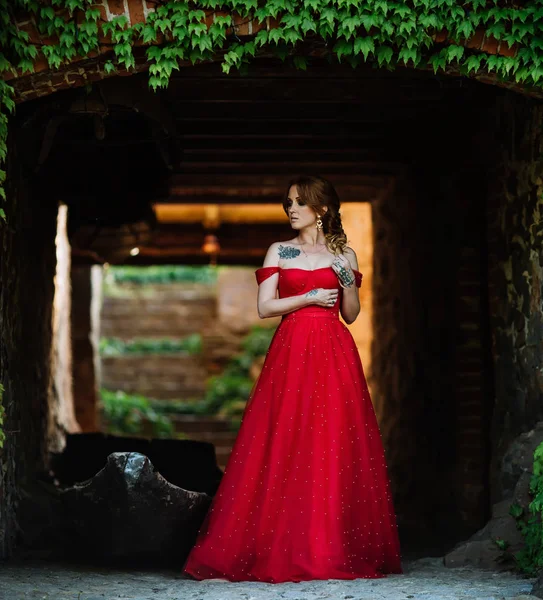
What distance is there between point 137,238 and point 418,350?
9.22 ft

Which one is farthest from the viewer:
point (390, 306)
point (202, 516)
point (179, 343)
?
point (179, 343)

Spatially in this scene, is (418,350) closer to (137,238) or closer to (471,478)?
(471,478)

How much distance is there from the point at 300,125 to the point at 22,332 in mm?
2436

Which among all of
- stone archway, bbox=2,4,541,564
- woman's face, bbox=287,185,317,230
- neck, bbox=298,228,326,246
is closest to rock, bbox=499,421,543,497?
stone archway, bbox=2,4,541,564

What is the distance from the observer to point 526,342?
5.83m

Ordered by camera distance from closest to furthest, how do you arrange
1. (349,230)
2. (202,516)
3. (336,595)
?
(336,595)
(202,516)
(349,230)

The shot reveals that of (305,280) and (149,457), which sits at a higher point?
(305,280)

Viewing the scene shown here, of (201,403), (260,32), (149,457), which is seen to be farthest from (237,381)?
(260,32)

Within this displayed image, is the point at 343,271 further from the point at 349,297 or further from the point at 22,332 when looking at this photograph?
the point at 22,332

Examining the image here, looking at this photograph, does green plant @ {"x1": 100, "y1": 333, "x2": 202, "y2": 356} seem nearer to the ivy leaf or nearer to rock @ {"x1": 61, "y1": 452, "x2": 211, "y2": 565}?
rock @ {"x1": 61, "y1": 452, "x2": 211, "y2": 565}

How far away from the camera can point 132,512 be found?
5.20m

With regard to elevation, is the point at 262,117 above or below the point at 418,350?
above


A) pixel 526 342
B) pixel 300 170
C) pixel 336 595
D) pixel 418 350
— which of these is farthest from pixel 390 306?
pixel 336 595

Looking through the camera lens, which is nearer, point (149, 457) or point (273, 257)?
point (273, 257)
